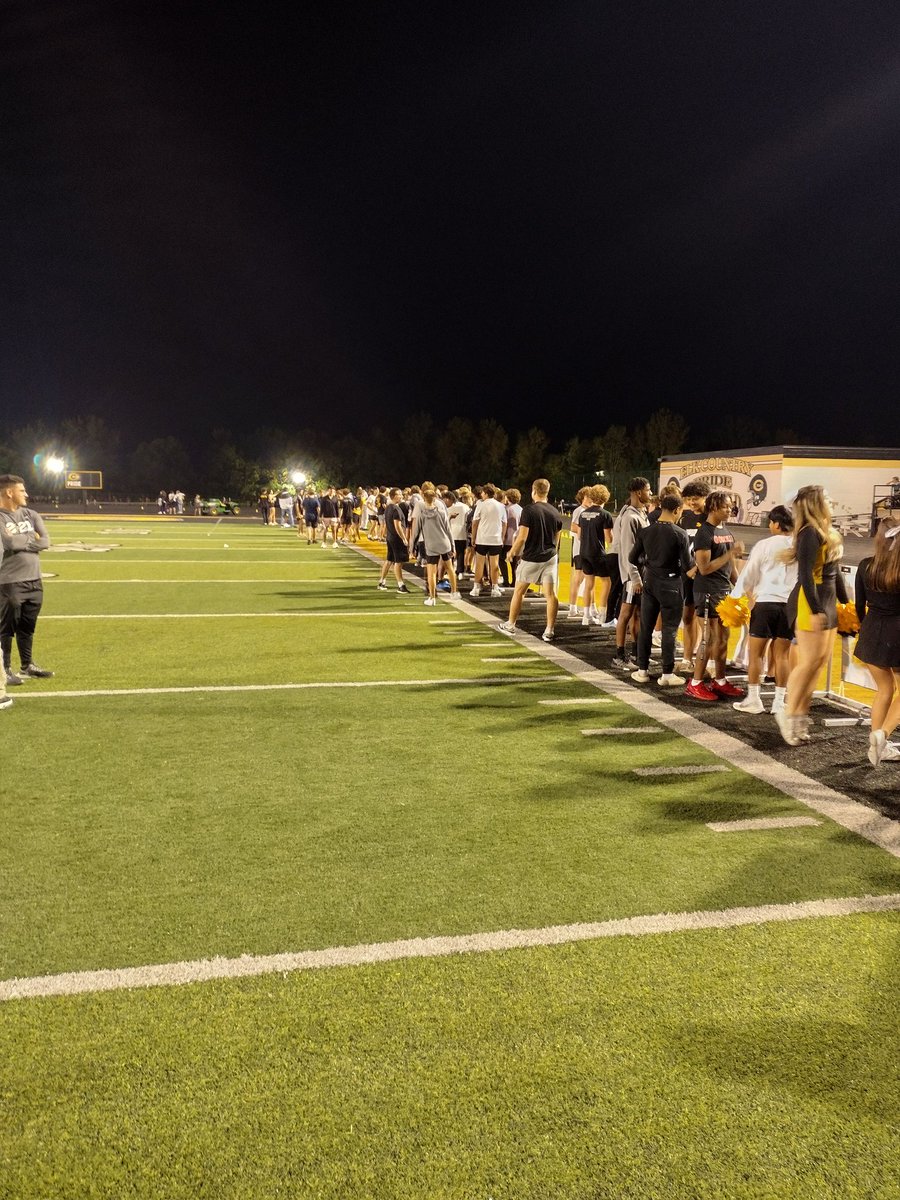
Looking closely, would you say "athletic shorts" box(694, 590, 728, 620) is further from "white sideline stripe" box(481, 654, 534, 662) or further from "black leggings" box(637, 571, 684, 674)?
"white sideline stripe" box(481, 654, 534, 662)

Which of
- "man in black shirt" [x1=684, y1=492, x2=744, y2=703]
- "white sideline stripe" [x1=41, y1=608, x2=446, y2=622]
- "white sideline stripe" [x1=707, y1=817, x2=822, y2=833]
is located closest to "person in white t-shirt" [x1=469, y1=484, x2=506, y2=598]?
"white sideline stripe" [x1=41, y1=608, x2=446, y2=622]

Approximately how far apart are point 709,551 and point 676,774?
9.00 ft

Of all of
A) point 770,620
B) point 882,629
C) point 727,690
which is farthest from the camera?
point 727,690

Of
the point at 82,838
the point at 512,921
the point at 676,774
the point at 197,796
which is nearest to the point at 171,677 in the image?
the point at 197,796

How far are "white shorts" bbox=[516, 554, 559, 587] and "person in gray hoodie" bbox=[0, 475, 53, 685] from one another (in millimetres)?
5145

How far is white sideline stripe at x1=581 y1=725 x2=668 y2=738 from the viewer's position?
6.44 meters

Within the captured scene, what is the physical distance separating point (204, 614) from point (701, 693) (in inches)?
292

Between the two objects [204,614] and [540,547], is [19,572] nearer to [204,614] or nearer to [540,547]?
[204,614]

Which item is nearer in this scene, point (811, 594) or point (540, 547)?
point (811, 594)

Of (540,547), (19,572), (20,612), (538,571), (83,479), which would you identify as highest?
(83,479)

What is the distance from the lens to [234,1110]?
248cm

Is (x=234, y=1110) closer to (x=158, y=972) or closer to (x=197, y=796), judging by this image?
(x=158, y=972)

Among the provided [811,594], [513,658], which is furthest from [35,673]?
[811,594]

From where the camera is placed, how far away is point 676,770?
5605 mm
